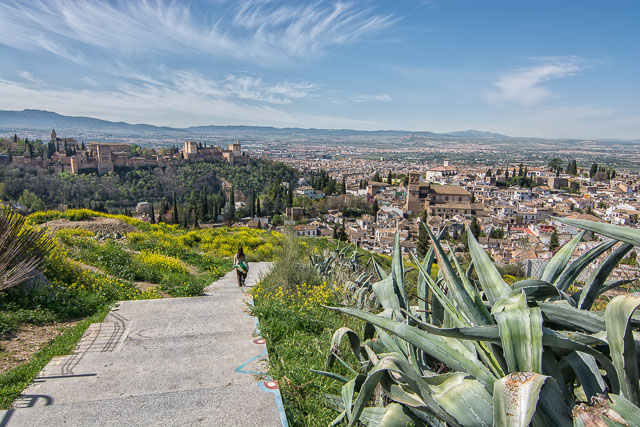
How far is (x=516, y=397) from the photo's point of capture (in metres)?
0.81

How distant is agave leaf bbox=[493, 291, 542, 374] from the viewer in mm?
877

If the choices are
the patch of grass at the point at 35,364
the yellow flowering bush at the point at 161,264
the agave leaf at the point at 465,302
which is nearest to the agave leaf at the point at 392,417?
the agave leaf at the point at 465,302

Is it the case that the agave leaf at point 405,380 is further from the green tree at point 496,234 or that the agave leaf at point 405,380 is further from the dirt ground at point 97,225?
the green tree at point 496,234

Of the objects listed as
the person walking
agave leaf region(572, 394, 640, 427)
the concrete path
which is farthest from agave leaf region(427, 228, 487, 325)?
the person walking

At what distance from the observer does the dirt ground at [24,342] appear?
9.63ft

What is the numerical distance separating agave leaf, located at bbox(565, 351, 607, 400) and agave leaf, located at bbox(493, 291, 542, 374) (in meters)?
0.17

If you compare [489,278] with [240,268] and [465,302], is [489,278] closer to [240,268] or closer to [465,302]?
[465,302]

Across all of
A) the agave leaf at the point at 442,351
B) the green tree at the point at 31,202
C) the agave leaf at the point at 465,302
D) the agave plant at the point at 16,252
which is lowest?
the green tree at the point at 31,202

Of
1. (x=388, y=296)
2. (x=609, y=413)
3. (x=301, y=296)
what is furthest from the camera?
(x=301, y=296)

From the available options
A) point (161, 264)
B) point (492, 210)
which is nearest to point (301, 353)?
point (161, 264)

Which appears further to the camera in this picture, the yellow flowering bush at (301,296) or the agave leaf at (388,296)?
the yellow flowering bush at (301,296)

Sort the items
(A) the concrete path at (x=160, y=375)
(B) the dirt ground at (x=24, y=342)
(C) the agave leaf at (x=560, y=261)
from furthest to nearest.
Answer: (B) the dirt ground at (x=24, y=342) < (A) the concrete path at (x=160, y=375) < (C) the agave leaf at (x=560, y=261)

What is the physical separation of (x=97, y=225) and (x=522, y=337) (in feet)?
39.3

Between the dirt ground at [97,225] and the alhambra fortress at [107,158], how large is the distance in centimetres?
6994
